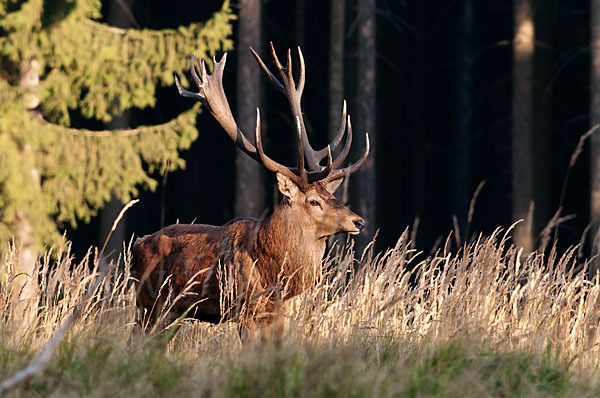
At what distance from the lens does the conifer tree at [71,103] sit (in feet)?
39.5

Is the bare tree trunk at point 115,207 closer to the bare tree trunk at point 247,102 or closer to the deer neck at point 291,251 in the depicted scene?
the bare tree trunk at point 247,102

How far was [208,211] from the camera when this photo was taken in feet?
77.8

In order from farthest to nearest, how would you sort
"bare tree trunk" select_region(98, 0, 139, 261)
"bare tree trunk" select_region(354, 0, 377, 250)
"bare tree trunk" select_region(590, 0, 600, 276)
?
"bare tree trunk" select_region(98, 0, 139, 261) → "bare tree trunk" select_region(354, 0, 377, 250) → "bare tree trunk" select_region(590, 0, 600, 276)

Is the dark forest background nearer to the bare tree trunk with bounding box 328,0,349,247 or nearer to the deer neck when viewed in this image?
the bare tree trunk with bounding box 328,0,349,247

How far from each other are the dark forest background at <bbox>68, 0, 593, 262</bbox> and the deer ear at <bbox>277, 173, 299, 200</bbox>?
1309 centimetres

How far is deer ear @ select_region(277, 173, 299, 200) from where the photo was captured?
21.0ft

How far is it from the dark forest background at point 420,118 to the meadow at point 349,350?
13270 millimetres

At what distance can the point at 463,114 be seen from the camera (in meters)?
20.2

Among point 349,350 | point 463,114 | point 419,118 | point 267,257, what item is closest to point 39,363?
point 349,350

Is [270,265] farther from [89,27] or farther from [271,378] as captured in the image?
[89,27]

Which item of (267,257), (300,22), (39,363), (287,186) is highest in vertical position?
(300,22)

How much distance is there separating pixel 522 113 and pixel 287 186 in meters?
10.0

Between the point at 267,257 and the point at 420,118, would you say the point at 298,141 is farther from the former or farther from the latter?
the point at 420,118

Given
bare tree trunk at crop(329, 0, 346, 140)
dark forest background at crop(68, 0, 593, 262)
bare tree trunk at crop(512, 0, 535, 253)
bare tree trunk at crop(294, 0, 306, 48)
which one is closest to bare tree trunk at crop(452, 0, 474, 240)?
dark forest background at crop(68, 0, 593, 262)
